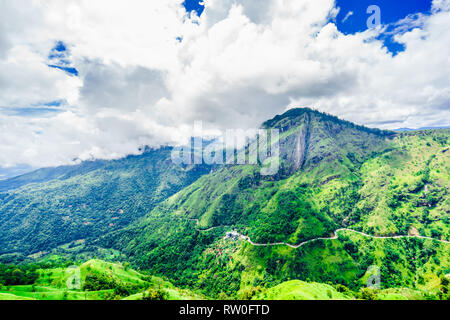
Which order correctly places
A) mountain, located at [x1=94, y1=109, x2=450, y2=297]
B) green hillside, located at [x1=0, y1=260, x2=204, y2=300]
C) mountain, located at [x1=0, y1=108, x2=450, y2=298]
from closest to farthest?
1. green hillside, located at [x1=0, y1=260, x2=204, y2=300]
2. mountain, located at [x1=0, y1=108, x2=450, y2=298]
3. mountain, located at [x1=94, y1=109, x2=450, y2=297]

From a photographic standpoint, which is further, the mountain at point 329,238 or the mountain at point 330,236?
the mountain at point 330,236

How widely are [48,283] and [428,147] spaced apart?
1026 feet

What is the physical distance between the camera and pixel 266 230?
142125mm

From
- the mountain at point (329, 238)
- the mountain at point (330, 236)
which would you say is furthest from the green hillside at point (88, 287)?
the mountain at point (330, 236)

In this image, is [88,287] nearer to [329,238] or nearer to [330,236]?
[329,238]

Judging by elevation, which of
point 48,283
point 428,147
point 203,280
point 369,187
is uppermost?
point 428,147

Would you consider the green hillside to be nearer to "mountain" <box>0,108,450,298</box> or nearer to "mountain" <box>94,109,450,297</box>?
"mountain" <box>0,108,450,298</box>

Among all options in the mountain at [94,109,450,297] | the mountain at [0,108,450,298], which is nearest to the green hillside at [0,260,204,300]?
the mountain at [0,108,450,298]

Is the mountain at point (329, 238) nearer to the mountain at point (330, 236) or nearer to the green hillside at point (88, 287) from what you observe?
the mountain at point (330, 236)

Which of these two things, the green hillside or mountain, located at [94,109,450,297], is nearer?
the green hillside

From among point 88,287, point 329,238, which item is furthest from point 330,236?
point 88,287

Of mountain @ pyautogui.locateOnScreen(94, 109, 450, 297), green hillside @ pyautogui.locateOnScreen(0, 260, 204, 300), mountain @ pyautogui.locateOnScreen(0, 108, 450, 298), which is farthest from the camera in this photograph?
mountain @ pyautogui.locateOnScreen(94, 109, 450, 297)
